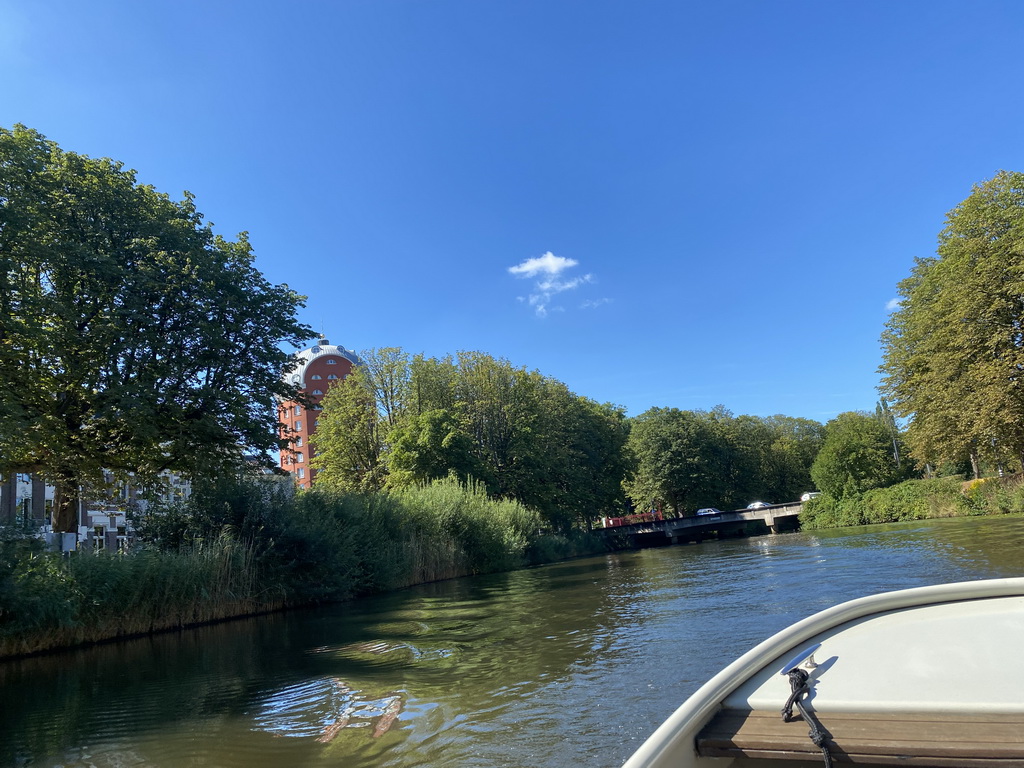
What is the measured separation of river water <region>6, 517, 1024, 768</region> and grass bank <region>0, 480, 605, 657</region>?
0.95 m

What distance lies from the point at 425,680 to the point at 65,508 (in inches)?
627

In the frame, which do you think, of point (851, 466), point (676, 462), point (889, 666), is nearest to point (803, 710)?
point (889, 666)

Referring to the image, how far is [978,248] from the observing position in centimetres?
2977

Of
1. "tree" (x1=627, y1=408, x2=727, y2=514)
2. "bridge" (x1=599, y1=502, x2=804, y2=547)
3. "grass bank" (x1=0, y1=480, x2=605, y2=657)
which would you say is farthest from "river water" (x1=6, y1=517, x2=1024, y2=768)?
"tree" (x1=627, y1=408, x2=727, y2=514)

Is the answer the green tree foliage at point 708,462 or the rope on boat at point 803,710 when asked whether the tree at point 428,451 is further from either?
the rope on boat at point 803,710

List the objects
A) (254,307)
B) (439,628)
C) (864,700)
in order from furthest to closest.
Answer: (254,307) < (439,628) < (864,700)

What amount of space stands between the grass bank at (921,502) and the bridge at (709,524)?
501cm

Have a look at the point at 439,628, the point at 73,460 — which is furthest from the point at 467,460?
the point at 439,628

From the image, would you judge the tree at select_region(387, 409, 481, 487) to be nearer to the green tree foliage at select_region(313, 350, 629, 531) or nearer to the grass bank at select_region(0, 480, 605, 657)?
the green tree foliage at select_region(313, 350, 629, 531)

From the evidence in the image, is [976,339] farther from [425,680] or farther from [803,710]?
[803,710]

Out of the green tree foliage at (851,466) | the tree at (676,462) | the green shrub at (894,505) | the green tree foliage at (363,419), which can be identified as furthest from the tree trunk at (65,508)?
the green tree foliage at (851,466)

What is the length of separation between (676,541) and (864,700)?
6712cm

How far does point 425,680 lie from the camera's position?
27.5 ft

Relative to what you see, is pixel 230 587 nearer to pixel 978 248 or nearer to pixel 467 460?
pixel 467 460
